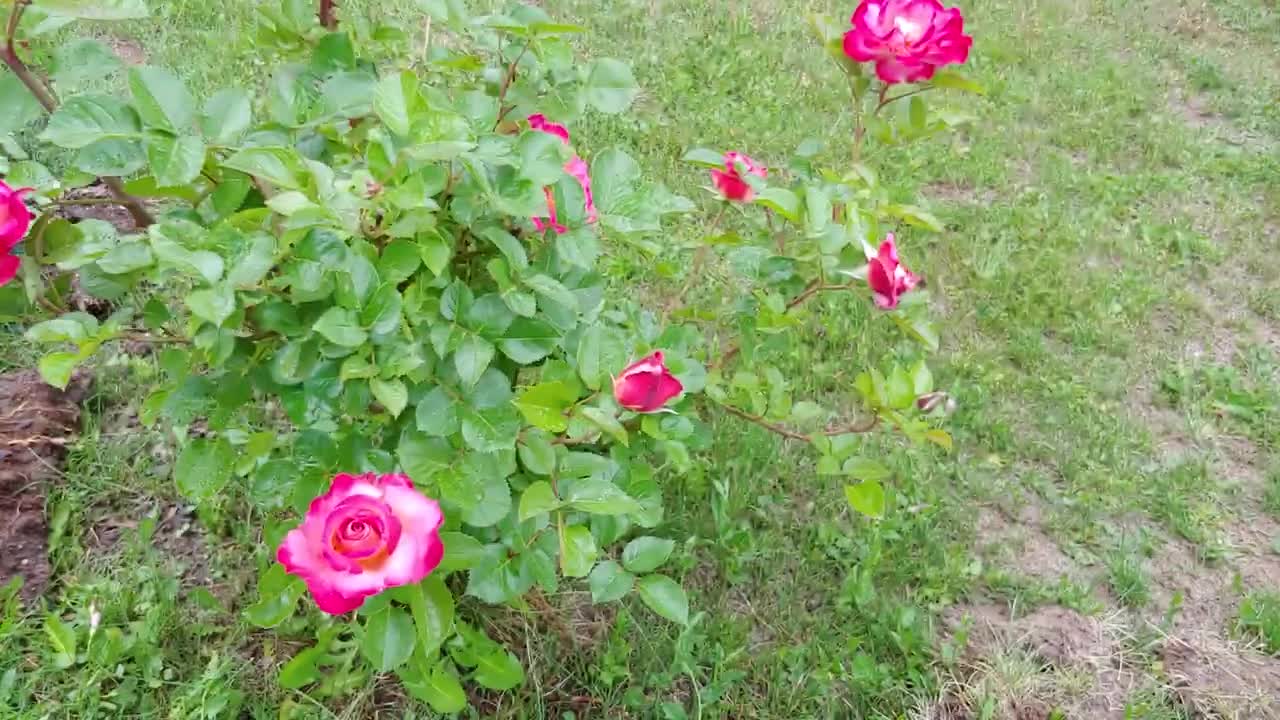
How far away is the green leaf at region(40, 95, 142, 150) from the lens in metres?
1.06

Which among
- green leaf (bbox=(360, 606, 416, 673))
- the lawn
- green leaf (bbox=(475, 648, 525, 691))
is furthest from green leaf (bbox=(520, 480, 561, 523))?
the lawn

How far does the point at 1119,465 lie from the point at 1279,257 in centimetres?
151

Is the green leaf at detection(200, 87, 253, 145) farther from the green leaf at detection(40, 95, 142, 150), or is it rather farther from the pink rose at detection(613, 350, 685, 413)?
the pink rose at detection(613, 350, 685, 413)

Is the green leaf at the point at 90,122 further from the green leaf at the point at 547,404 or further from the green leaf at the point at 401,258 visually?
the green leaf at the point at 547,404

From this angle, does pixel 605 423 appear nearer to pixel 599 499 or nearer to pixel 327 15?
pixel 599 499

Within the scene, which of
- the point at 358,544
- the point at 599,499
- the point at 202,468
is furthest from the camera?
the point at 202,468

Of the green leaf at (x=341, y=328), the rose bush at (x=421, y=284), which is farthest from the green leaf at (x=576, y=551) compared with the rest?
the green leaf at (x=341, y=328)

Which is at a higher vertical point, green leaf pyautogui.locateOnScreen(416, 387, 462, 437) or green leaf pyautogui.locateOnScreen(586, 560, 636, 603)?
green leaf pyautogui.locateOnScreen(416, 387, 462, 437)

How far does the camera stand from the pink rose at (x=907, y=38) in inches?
56.7

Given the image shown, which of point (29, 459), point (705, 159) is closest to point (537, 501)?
point (705, 159)

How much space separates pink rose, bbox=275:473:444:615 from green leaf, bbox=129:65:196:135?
1.46 ft

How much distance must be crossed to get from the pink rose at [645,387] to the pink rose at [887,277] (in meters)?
0.35

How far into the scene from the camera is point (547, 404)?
1.25 m

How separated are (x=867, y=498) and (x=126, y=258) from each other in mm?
1089
